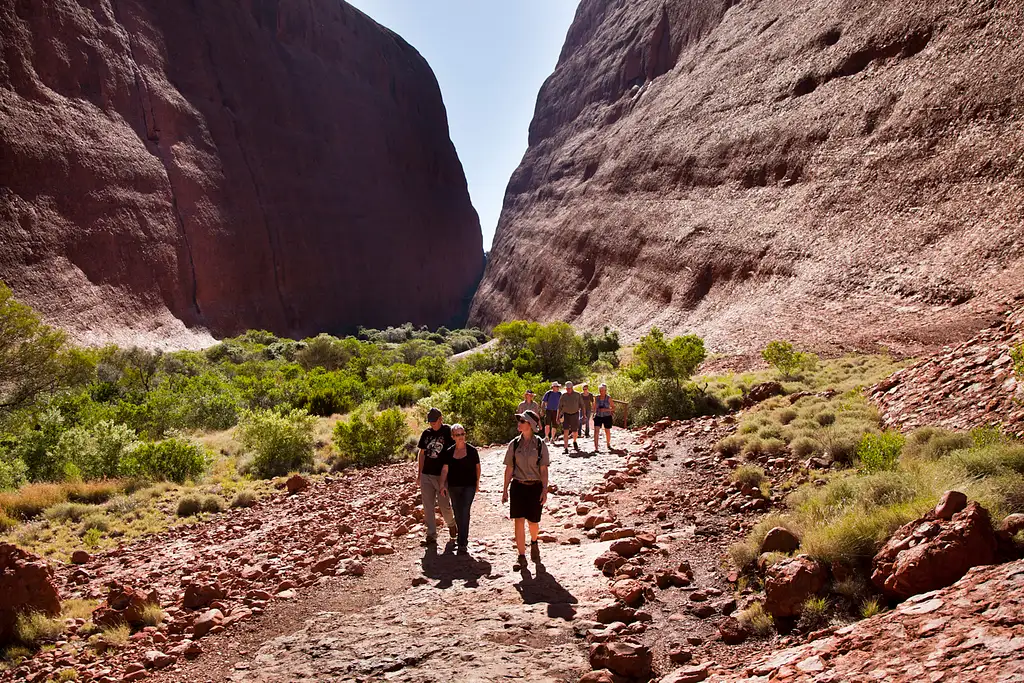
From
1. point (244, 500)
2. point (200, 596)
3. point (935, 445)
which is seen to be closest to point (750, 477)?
point (935, 445)

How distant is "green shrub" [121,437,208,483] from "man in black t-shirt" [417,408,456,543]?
709 centimetres

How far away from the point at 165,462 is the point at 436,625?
9.14m

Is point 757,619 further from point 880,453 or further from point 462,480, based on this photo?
point 462,480

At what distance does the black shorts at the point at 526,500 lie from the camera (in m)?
6.25

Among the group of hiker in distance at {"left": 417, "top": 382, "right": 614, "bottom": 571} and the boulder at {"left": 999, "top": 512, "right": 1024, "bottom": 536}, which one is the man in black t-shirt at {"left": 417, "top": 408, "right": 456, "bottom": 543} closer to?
the group of hiker in distance at {"left": 417, "top": 382, "right": 614, "bottom": 571}

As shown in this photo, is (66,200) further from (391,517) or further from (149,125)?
(391,517)

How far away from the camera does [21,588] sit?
17.6 feet

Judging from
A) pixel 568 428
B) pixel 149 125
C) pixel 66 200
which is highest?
pixel 149 125

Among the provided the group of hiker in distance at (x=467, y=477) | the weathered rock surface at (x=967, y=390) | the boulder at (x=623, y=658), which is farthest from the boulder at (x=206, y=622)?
the weathered rock surface at (x=967, y=390)

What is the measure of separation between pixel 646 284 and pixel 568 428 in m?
26.0

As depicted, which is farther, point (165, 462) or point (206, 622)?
point (165, 462)

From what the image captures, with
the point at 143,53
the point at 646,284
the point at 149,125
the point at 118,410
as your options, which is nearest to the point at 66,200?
the point at 149,125

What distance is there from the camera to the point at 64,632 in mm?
5301

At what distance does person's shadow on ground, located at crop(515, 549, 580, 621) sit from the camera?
4949 millimetres
